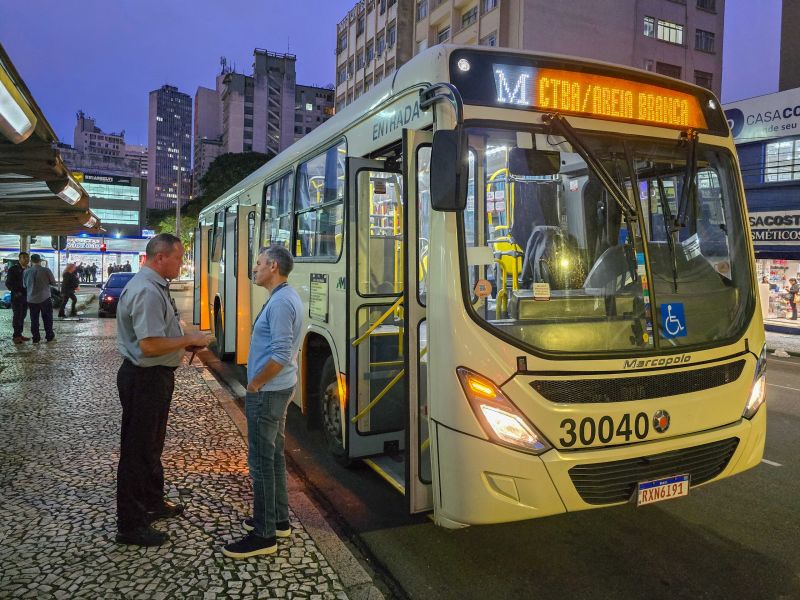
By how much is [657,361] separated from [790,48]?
29.5 meters

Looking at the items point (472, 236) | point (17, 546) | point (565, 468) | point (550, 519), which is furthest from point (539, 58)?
point (17, 546)

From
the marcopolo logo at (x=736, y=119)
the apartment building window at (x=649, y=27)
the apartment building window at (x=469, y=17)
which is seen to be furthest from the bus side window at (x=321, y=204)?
the apartment building window at (x=649, y=27)

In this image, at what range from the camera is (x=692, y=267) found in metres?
3.86

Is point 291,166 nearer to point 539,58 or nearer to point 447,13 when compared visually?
point 539,58

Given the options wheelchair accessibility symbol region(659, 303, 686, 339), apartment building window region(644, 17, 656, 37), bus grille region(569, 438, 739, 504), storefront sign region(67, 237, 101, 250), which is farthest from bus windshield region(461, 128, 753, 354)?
storefront sign region(67, 237, 101, 250)

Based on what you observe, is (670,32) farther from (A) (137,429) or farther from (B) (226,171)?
(A) (137,429)

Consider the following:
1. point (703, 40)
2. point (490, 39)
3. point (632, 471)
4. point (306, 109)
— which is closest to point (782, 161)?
point (632, 471)

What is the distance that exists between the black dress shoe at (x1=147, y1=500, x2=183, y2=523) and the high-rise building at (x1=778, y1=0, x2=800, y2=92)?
29860mm

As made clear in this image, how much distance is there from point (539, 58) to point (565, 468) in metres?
2.42

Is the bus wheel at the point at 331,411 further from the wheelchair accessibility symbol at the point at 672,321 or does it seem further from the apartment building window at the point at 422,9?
the apartment building window at the point at 422,9

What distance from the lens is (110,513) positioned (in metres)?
4.08

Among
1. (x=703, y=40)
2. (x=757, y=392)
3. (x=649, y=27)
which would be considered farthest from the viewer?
(x=703, y=40)

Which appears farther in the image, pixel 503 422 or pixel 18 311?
pixel 18 311

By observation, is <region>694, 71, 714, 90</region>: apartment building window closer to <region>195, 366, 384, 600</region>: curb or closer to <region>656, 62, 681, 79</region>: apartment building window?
<region>656, 62, 681, 79</region>: apartment building window
